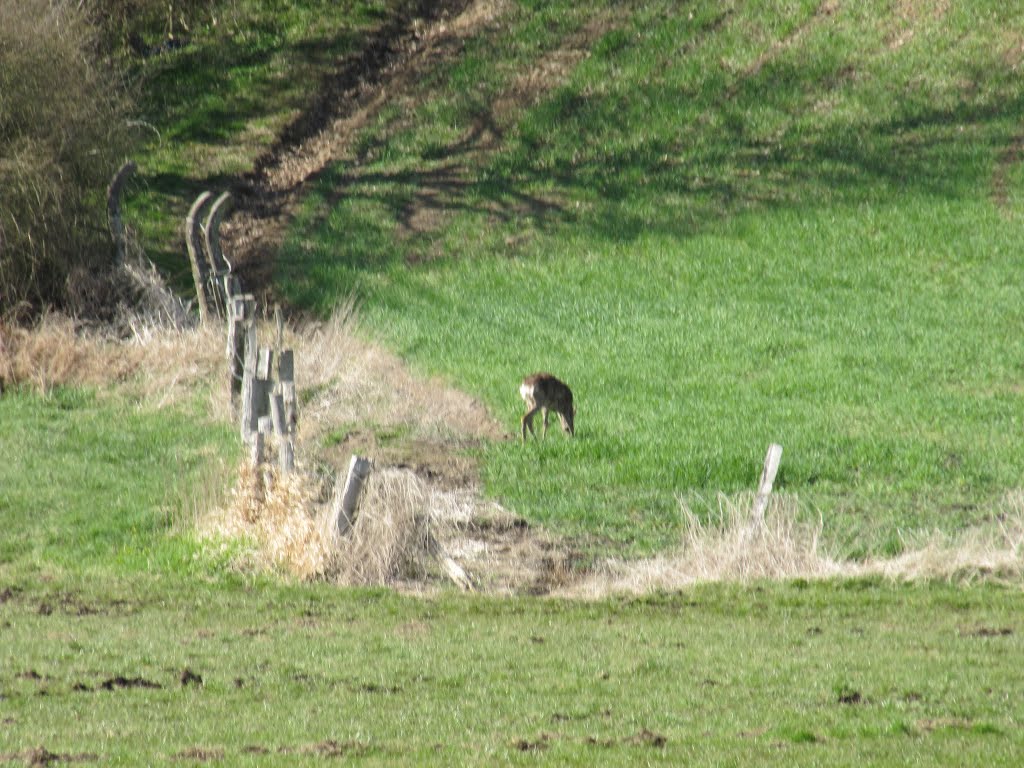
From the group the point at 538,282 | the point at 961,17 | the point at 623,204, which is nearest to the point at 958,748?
the point at 538,282

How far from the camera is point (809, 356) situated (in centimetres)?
2730

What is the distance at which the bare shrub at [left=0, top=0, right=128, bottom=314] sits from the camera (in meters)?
29.3

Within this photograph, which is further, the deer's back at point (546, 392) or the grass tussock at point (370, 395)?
the grass tussock at point (370, 395)

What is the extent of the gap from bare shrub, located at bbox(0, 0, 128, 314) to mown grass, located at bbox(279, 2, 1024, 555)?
5.15 m

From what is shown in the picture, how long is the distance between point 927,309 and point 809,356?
14.0 feet

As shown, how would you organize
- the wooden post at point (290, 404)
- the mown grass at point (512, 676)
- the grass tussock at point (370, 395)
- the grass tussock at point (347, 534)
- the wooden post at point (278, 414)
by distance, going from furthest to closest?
the grass tussock at point (370, 395) → the wooden post at point (290, 404) → the wooden post at point (278, 414) → the grass tussock at point (347, 534) → the mown grass at point (512, 676)

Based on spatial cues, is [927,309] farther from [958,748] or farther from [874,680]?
[958,748]

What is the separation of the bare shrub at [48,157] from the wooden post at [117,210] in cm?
46

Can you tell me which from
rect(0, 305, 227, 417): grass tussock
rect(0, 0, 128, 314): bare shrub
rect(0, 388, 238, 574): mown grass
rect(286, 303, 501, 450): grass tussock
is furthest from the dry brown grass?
rect(0, 0, 128, 314): bare shrub

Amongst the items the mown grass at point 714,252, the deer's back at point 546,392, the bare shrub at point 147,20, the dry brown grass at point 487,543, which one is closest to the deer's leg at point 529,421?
the deer's back at point 546,392

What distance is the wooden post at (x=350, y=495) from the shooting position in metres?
16.3

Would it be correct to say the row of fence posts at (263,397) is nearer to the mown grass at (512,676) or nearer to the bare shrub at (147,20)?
the mown grass at (512,676)

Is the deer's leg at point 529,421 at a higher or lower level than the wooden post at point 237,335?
lower

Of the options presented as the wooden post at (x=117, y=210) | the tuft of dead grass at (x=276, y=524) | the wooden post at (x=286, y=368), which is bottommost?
the tuft of dead grass at (x=276, y=524)
